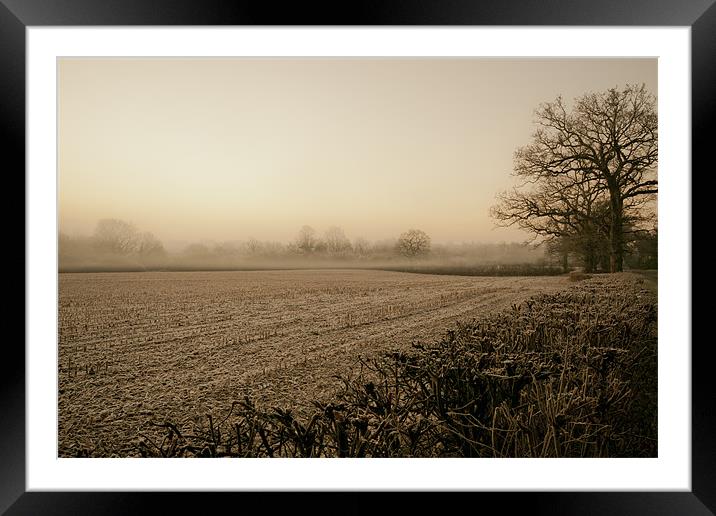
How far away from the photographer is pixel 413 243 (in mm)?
2512

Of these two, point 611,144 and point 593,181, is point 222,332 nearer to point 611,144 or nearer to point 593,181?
point 593,181

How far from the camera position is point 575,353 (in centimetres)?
245

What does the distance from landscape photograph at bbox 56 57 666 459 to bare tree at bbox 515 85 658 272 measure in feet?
0.03

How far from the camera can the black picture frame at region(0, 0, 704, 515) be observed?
161cm

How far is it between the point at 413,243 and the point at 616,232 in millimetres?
1108

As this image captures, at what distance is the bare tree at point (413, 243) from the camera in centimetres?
250

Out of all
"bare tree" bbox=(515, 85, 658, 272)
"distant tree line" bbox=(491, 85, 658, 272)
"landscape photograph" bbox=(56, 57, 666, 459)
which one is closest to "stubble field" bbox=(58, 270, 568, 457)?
"landscape photograph" bbox=(56, 57, 666, 459)

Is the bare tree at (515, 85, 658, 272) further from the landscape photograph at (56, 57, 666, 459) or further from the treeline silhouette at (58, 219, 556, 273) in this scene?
the treeline silhouette at (58, 219, 556, 273)

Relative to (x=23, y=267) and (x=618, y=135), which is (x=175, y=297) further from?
(x=618, y=135)

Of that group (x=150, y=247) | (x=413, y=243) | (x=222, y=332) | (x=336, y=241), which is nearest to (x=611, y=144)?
(x=413, y=243)
